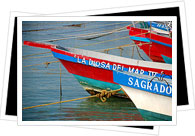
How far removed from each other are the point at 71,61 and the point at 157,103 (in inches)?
64.6

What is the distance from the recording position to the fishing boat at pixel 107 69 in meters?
6.11

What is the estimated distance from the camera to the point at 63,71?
6.11 meters

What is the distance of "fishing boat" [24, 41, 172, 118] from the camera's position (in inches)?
241

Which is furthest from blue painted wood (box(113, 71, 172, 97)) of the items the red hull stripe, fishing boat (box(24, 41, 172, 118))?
the red hull stripe

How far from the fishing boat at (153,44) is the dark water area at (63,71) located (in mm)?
117

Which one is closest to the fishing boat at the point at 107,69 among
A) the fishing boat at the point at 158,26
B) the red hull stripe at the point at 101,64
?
the red hull stripe at the point at 101,64

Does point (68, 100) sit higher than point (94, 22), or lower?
lower

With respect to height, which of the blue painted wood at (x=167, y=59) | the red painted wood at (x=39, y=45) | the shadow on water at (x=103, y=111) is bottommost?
the shadow on water at (x=103, y=111)

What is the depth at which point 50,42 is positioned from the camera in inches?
239

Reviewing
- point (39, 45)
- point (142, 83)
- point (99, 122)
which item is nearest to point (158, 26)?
point (142, 83)

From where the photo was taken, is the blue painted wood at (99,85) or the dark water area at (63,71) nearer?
the dark water area at (63,71)

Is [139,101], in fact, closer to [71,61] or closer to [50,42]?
[71,61]

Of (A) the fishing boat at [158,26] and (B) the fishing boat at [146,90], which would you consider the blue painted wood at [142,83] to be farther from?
(A) the fishing boat at [158,26]

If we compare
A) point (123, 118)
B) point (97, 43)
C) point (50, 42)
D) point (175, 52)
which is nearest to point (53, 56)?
point (50, 42)
